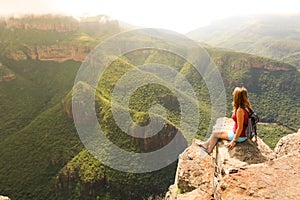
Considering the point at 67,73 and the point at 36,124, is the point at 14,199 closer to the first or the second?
the point at 36,124

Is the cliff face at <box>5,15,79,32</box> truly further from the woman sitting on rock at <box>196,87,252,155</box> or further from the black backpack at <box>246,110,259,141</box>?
the black backpack at <box>246,110,259,141</box>

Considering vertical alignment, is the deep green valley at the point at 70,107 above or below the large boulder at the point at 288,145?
below

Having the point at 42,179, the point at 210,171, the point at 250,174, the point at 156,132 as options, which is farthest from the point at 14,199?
the point at 250,174

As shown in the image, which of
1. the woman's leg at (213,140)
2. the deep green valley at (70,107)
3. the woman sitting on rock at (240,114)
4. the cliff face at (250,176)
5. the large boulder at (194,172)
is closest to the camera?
the cliff face at (250,176)

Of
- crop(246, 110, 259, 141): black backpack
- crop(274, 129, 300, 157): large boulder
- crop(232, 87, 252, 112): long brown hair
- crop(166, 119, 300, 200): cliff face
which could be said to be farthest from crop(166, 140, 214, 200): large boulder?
crop(274, 129, 300, 157): large boulder

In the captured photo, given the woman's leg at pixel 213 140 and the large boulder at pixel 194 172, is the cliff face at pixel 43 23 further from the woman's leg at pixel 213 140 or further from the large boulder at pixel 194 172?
the woman's leg at pixel 213 140

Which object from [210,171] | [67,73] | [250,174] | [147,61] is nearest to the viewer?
[250,174]

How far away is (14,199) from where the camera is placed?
129 feet

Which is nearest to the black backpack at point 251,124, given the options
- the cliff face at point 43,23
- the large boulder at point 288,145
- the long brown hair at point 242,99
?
the long brown hair at point 242,99

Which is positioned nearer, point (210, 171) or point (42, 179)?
point (210, 171)

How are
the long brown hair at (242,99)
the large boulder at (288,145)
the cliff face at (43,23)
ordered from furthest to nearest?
the cliff face at (43,23) → the large boulder at (288,145) → the long brown hair at (242,99)

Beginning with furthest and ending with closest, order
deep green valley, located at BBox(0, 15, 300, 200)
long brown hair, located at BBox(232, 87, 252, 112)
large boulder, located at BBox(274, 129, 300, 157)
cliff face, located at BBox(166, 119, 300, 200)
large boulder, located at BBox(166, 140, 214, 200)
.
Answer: deep green valley, located at BBox(0, 15, 300, 200) < large boulder, located at BBox(274, 129, 300, 157) < large boulder, located at BBox(166, 140, 214, 200) < long brown hair, located at BBox(232, 87, 252, 112) < cliff face, located at BBox(166, 119, 300, 200)

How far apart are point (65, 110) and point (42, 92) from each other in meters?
24.2

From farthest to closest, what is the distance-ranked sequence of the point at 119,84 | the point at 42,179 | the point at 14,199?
the point at 119,84 → the point at 42,179 → the point at 14,199
